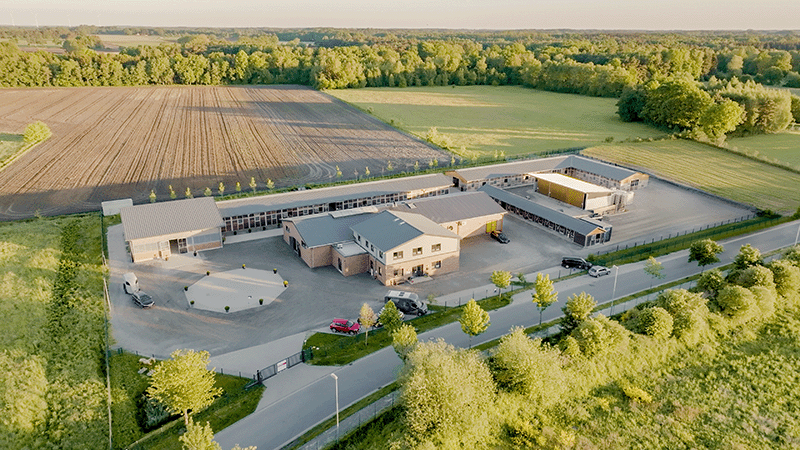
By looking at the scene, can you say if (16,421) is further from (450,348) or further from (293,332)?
(450,348)

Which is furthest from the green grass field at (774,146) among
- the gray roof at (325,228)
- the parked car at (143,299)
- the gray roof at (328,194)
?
the parked car at (143,299)

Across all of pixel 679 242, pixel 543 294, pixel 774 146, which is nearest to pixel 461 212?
pixel 543 294

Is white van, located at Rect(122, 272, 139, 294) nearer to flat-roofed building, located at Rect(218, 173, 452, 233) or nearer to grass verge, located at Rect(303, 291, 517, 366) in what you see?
flat-roofed building, located at Rect(218, 173, 452, 233)

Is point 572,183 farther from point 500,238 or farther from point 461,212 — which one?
point 461,212

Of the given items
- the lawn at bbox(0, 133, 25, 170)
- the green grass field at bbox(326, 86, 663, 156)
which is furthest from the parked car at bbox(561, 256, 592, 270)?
the lawn at bbox(0, 133, 25, 170)

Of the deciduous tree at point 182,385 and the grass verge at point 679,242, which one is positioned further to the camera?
the grass verge at point 679,242

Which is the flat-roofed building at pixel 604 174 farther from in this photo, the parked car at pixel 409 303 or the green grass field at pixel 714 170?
the parked car at pixel 409 303

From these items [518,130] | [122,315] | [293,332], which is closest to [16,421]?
[122,315]
